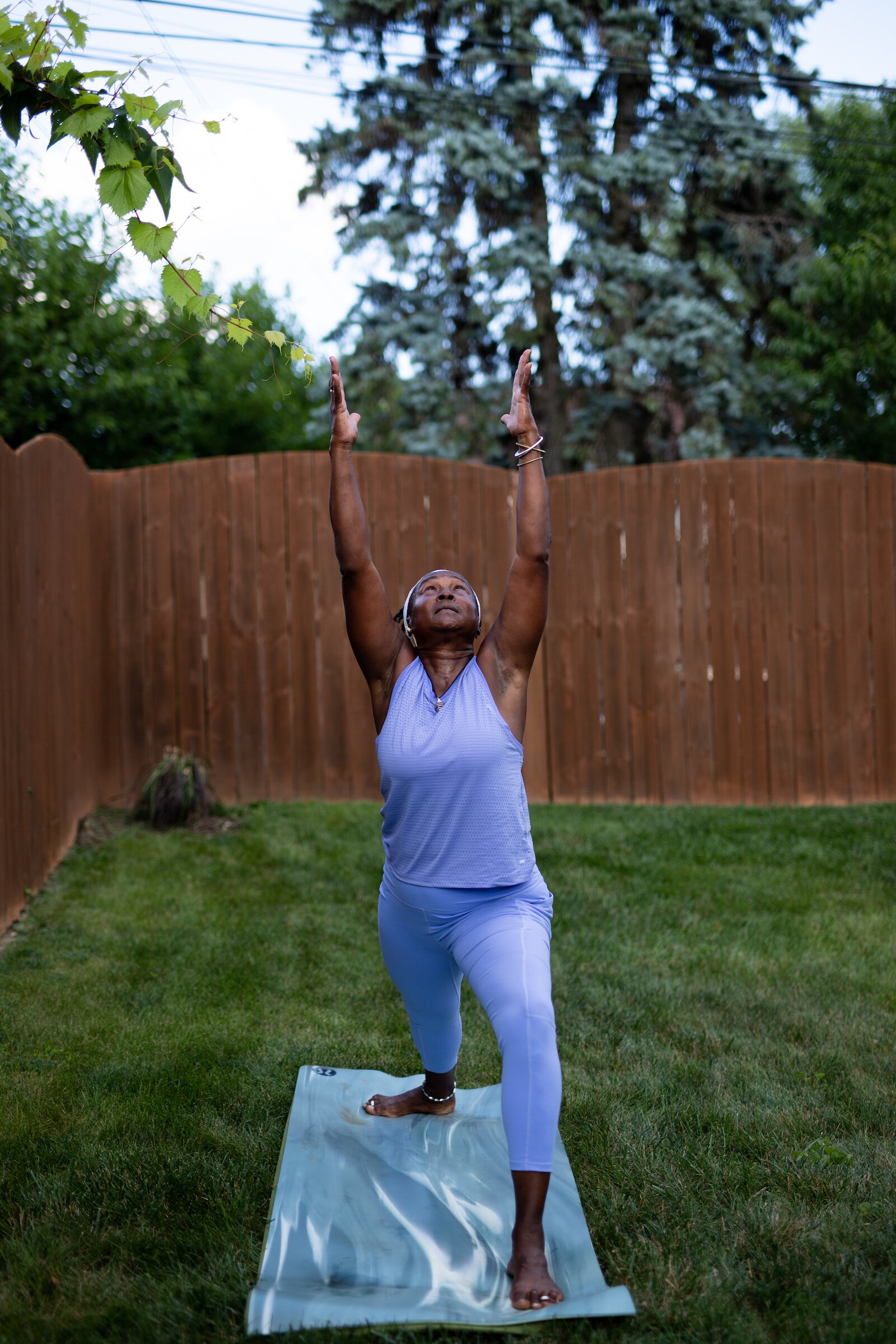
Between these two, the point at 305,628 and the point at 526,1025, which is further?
the point at 305,628

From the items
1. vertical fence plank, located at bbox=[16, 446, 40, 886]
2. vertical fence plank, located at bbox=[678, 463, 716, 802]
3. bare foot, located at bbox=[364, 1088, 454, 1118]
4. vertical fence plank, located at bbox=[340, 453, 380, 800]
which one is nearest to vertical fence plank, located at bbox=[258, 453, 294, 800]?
vertical fence plank, located at bbox=[340, 453, 380, 800]

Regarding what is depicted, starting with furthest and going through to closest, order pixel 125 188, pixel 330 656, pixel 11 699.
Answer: pixel 330 656 < pixel 11 699 < pixel 125 188

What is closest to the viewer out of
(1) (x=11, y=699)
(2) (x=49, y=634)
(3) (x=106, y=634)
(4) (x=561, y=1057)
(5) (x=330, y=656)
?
(4) (x=561, y=1057)

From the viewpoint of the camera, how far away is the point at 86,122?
89.9 inches

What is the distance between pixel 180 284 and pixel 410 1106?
7.37 feet

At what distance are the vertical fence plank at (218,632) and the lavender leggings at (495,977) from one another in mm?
3956

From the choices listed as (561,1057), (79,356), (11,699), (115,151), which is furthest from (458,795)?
(79,356)

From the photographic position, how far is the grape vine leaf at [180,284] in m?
2.49

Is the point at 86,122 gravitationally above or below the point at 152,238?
above

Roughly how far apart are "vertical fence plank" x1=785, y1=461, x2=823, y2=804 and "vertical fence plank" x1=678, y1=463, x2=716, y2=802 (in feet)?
1.78

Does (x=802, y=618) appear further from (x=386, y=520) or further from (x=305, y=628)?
(x=305, y=628)

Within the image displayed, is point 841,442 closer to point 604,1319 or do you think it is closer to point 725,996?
point 725,996

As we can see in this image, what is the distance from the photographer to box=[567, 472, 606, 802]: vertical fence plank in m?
7.04

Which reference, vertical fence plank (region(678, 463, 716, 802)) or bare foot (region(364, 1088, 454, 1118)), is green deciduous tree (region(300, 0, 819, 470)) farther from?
bare foot (region(364, 1088, 454, 1118))
